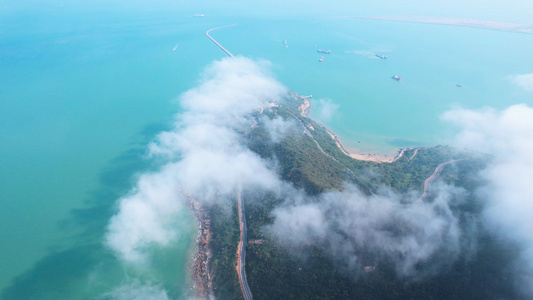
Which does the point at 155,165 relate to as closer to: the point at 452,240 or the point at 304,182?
the point at 304,182

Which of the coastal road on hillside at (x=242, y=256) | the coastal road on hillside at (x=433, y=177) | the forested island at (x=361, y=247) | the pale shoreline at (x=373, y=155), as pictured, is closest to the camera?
the forested island at (x=361, y=247)

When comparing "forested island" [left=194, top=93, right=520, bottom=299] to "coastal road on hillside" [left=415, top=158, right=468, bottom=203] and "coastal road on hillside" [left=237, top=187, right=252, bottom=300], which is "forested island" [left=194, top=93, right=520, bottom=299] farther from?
"coastal road on hillside" [left=237, top=187, right=252, bottom=300]

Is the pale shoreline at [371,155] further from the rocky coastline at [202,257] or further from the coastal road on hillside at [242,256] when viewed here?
the rocky coastline at [202,257]

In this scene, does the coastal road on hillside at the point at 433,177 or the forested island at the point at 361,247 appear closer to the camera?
the forested island at the point at 361,247

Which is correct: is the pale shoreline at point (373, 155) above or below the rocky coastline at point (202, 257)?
above

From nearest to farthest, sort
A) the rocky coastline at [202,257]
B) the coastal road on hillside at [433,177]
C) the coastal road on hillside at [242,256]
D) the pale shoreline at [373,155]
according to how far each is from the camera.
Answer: the coastal road on hillside at [242,256] < the rocky coastline at [202,257] < the coastal road on hillside at [433,177] < the pale shoreline at [373,155]

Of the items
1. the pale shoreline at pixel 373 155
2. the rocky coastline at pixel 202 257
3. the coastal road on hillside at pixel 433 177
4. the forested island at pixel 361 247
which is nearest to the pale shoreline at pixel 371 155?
the pale shoreline at pixel 373 155

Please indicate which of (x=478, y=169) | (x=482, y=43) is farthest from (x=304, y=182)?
(x=482, y=43)

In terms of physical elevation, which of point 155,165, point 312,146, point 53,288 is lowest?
point 53,288
